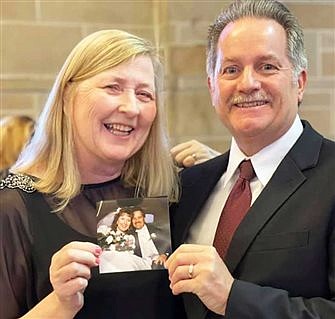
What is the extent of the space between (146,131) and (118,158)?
109 mm

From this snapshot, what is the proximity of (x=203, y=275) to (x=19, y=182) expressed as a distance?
54cm

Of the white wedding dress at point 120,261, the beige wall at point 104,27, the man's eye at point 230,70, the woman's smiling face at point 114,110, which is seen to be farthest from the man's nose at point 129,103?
the beige wall at point 104,27

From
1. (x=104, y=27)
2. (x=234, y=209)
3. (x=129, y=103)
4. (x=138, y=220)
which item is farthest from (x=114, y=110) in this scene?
(x=104, y=27)

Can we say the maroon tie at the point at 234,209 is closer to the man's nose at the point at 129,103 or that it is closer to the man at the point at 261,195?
the man at the point at 261,195

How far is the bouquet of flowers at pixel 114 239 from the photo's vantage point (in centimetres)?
151

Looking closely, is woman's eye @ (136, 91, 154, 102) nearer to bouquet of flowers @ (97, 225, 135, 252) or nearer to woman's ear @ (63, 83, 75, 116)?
woman's ear @ (63, 83, 75, 116)

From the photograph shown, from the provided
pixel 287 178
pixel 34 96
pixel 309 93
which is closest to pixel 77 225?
pixel 287 178

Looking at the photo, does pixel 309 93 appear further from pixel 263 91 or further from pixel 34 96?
pixel 263 91

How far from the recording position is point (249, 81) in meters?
1.58

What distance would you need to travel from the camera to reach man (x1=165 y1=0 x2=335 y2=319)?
1395mm

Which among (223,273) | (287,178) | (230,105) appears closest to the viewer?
(223,273)

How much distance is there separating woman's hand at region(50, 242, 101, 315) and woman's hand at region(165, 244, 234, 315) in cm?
18

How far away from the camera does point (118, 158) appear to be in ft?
5.38

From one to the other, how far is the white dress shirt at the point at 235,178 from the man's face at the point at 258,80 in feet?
0.08
